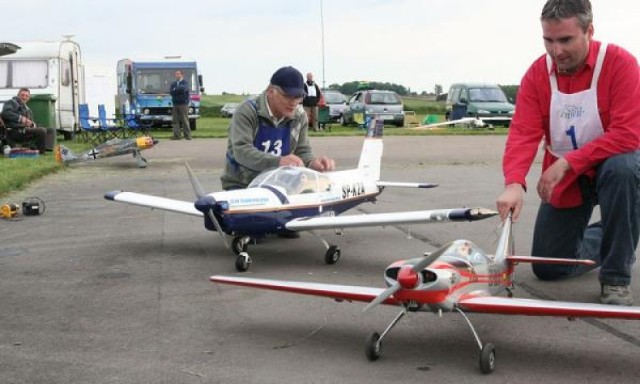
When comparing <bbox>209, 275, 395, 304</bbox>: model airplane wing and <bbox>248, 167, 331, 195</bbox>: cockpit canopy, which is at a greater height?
<bbox>248, 167, 331, 195</bbox>: cockpit canopy

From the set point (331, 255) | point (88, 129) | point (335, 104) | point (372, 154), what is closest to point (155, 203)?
point (331, 255)

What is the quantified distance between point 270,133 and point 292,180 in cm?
95

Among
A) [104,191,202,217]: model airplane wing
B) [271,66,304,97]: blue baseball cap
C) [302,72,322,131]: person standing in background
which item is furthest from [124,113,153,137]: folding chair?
[271,66,304,97]: blue baseball cap

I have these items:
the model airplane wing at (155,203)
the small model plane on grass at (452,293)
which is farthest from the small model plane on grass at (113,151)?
the small model plane on grass at (452,293)

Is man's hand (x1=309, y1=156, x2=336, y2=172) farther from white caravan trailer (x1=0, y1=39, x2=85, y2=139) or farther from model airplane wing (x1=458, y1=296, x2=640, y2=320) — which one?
white caravan trailer (x1=0, y1=39, x2=85, y2=139)

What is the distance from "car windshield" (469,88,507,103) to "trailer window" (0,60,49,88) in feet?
56.7

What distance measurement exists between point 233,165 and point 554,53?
3792 mm

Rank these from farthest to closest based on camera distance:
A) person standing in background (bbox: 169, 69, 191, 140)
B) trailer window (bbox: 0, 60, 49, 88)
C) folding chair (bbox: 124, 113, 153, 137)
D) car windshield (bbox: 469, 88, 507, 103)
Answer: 1. car windshield (bbox: 469, 88, 507, 103)
2. folding chair (bbox: 124, 113, 153, 137)
3. person standing in background (bbox: 169, 69, 191, 140)
4. trailer window (bbox: 0, 60, 49, 88)

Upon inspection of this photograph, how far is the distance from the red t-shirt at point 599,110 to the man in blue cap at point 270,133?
8.39 feet

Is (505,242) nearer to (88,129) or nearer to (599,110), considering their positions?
(599,110)

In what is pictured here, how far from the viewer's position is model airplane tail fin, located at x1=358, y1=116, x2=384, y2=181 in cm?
904

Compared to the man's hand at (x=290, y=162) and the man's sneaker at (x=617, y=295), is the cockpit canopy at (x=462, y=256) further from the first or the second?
the man's hand at (x=290, y=162)

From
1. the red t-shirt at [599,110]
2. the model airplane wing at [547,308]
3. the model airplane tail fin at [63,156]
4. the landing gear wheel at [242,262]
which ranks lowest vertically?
the landing gear wheel at [242,262]

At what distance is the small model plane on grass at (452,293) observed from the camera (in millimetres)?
3838
